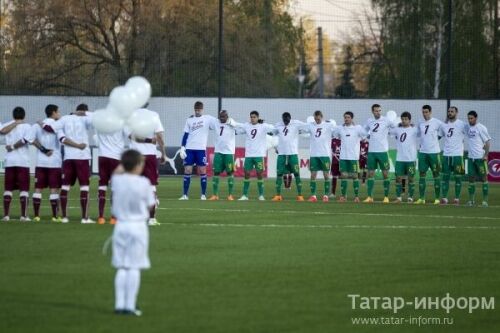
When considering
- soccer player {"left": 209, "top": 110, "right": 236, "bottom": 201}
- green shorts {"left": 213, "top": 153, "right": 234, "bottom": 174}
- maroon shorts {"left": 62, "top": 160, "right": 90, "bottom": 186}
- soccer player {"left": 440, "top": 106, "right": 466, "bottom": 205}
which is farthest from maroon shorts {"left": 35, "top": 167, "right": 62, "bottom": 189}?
soccer player {"left": 440, "top": 106, "right": 466, "bottom": 205}

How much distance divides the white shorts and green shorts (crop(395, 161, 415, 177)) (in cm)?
2142

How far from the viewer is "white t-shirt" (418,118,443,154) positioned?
32688mm

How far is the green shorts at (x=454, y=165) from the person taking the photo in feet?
107

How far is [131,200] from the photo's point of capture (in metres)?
12.5

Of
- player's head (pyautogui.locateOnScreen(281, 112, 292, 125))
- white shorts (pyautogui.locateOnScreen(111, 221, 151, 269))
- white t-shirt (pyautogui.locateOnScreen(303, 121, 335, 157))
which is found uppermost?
player's head (pyautogui.locateOnScreen(281, 112, 292, 125))

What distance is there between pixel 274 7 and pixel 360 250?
3766 cm

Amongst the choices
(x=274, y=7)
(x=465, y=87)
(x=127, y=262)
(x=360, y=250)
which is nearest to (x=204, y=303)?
(x=127, y=262)

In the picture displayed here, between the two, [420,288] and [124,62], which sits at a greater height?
[124,62]

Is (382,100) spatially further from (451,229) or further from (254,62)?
(451,229)

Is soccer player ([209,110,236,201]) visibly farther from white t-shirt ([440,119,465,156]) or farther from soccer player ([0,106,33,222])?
soccer player ([0,106,33,222])

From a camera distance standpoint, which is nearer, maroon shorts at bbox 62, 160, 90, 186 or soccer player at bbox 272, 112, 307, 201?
maroon shorts at bbox 62, 160, 90, 186

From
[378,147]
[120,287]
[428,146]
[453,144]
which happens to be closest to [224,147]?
[378,147]

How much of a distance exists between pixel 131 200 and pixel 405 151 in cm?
2127

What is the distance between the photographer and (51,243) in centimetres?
1922
